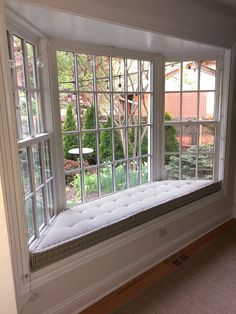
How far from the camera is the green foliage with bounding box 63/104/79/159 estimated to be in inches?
86.0

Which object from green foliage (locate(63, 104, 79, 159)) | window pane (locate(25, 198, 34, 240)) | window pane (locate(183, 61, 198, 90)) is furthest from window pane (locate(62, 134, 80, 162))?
window pane (locate(183, 61, 198, 90))

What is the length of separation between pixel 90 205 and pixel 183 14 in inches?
71.1

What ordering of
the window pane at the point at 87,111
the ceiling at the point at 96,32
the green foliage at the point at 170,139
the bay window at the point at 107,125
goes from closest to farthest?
the ceiling at the point at 96,32
the bay window at the point at 107,125
the window pane at the point at 87,111
the green foliage at the point at 170,139

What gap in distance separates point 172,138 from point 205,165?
0.50 m

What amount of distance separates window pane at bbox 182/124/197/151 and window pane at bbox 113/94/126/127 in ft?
2.60

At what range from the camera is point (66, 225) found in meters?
1.92

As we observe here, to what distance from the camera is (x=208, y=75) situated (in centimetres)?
281

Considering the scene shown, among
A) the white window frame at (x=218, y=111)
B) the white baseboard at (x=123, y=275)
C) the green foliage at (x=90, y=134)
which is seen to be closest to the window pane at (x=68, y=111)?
the green foliage at (x=90, y=134)

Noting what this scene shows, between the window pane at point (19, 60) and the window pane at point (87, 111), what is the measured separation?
62 cm

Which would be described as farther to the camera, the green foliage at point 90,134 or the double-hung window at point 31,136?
the green foliage at point 90,134

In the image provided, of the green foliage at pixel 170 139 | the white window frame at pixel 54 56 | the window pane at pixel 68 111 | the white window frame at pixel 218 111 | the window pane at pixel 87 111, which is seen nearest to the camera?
the white window frame at pixel 54 56

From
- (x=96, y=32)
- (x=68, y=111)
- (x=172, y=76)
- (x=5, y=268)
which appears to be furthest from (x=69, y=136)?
(x=172, y=76)

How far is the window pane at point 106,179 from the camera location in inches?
99.0

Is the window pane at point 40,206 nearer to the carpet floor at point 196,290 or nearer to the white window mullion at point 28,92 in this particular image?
the white window mullion at point 28,92
